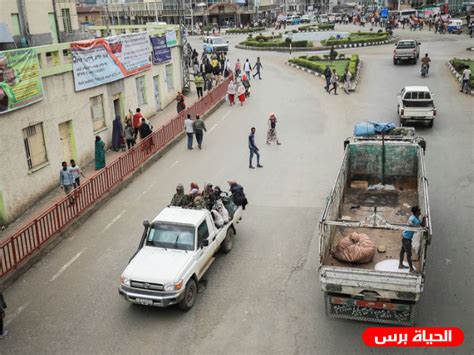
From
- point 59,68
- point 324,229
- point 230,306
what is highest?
point 59,68

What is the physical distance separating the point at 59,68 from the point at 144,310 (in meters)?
10.5

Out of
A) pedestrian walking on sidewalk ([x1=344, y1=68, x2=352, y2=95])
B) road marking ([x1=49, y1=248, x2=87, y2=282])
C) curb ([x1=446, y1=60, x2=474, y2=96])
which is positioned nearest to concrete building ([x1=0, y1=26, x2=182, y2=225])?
road marking ([x1=49, y1=248, x2=87, y2=282])

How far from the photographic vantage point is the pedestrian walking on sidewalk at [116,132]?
21562 mm

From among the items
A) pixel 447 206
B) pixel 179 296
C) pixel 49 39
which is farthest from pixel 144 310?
pixel 49 39

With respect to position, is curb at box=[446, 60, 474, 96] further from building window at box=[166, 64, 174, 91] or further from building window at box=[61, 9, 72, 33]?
building window at box=[61, 9, 72, 33]

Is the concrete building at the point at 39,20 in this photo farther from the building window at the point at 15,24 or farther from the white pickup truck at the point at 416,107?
the white pickup truck at the point at 416,107

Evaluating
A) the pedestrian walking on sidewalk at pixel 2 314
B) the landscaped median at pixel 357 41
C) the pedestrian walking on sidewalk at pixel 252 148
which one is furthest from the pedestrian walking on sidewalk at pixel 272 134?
the landscaped median at pixel 357 41

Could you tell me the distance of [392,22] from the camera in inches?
2940

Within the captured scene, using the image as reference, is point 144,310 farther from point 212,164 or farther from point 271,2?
point 271,2

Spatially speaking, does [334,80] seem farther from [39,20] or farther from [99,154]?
[39,20]

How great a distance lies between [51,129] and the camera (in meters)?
17.9

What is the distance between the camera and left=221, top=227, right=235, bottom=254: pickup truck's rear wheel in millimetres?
12828

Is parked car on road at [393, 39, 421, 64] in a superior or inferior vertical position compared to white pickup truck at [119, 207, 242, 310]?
Answer: superior

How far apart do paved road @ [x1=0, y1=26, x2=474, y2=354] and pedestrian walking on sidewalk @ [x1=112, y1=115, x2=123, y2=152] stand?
2.18 metres
